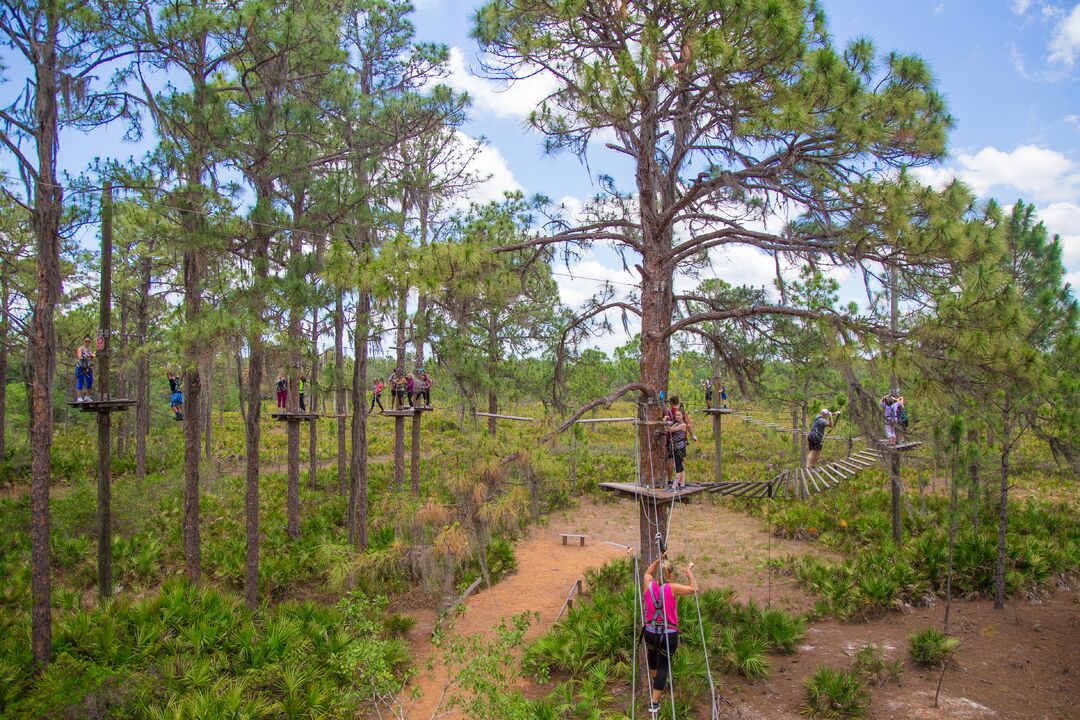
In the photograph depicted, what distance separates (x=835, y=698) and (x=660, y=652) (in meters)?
2.81

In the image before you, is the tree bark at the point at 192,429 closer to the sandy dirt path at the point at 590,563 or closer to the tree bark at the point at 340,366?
the tree bark at the point at 340,366

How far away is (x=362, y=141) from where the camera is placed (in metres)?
12.8

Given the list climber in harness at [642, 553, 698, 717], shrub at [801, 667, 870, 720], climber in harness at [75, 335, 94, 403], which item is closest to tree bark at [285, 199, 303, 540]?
climber in harness at [75, 335, 94, 403]

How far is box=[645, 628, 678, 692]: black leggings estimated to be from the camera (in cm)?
773

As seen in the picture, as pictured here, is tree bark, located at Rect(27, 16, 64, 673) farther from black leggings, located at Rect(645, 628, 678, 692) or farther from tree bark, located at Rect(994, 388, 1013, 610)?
tree bark, located at Rect(994, 388, 1013, 610)

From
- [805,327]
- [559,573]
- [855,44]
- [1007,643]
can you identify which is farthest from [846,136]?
[559,573]

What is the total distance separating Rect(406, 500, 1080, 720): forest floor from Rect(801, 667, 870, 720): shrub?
23cm

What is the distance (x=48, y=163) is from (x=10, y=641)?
23.5 ft

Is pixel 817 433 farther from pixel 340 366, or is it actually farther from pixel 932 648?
pixel 340 366

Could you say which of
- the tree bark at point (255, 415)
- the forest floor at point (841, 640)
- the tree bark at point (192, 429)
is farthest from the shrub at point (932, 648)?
the tree bark at point (192, 429)

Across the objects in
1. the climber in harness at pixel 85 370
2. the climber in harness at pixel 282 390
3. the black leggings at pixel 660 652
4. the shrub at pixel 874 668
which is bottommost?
the shrub at pixel 874 668

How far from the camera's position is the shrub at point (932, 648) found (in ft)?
31.5

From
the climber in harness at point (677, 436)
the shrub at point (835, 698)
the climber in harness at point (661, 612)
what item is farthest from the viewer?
the climber in harness at point (677, 436)

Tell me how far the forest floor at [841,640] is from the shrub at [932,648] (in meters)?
0.16
